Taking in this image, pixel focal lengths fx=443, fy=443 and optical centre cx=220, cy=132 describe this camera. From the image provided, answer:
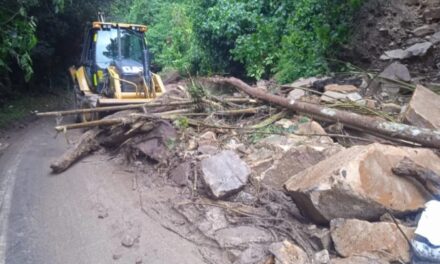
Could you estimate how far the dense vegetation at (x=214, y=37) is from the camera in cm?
984

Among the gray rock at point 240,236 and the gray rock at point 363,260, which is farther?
the gray rock at point 240,236

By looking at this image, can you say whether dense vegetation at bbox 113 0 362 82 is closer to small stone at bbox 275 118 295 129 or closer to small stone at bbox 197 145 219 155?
small stone at bbox 275 118 295 129

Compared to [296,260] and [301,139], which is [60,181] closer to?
[301,139]

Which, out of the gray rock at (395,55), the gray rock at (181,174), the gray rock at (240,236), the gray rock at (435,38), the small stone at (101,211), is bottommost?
the small stone at (101,211)

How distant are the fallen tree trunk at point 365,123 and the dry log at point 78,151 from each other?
10.5 feet

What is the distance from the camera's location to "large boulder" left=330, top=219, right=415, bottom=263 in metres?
3.98

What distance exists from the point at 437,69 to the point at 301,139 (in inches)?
153

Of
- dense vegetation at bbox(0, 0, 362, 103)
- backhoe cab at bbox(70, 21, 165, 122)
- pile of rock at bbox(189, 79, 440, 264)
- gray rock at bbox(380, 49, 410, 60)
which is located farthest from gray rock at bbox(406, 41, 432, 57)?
backhoe cab at bbox(70, 21, 165, 122)

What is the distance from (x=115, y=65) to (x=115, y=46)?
610 mm

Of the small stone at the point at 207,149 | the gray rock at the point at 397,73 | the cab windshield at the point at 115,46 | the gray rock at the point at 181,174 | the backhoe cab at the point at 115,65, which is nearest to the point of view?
the gray rock at the point at 181,174

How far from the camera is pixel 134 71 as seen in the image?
34.9 feet

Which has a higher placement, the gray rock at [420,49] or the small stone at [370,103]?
the gray rock at [420,49]

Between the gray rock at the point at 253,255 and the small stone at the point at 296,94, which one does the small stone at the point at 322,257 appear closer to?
the gray rock at the point at 253,255

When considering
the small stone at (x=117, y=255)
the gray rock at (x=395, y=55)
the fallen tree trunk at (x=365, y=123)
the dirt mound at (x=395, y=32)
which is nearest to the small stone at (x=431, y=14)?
the dirt mound at (x=395, y=32)
